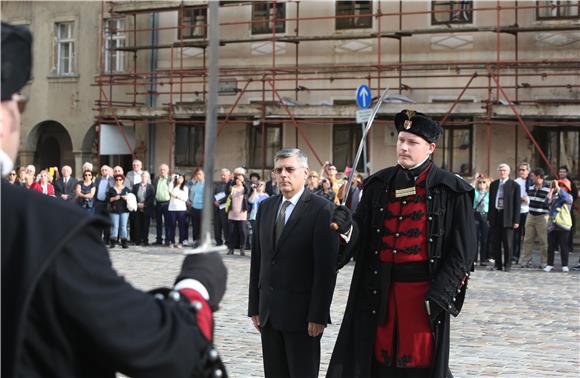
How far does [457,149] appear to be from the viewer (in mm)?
28797

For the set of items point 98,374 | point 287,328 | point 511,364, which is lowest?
point 511,364

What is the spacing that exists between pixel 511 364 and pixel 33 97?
98.4 feet

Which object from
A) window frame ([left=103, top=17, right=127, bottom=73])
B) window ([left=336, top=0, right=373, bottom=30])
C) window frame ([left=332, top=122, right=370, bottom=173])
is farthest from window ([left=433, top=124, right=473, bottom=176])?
window frame ([left=103, top=17, right=127, bottom=73])

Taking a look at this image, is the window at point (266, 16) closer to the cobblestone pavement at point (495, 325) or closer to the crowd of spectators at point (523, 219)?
the crowd of spectators at point (523, 219)

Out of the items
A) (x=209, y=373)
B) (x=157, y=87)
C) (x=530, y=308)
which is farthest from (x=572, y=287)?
(x=157, y=87)

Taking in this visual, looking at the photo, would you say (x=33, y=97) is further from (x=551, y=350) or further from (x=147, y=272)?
(x=551, y=350)

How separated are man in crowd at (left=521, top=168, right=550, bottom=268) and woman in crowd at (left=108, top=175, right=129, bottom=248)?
27.7 ft

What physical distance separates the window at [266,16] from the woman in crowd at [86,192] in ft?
30.9

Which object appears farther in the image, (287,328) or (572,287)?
Answer: (572,287)

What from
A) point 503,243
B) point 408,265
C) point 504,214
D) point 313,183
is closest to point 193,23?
point 313,183

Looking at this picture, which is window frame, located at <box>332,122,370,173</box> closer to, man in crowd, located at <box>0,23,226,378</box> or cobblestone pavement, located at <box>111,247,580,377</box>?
cobblestone pavement, located at <box>111,247,580,377</box>

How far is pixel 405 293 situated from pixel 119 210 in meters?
17.5

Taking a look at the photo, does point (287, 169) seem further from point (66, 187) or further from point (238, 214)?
point (66, 187)

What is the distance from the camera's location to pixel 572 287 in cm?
1652
